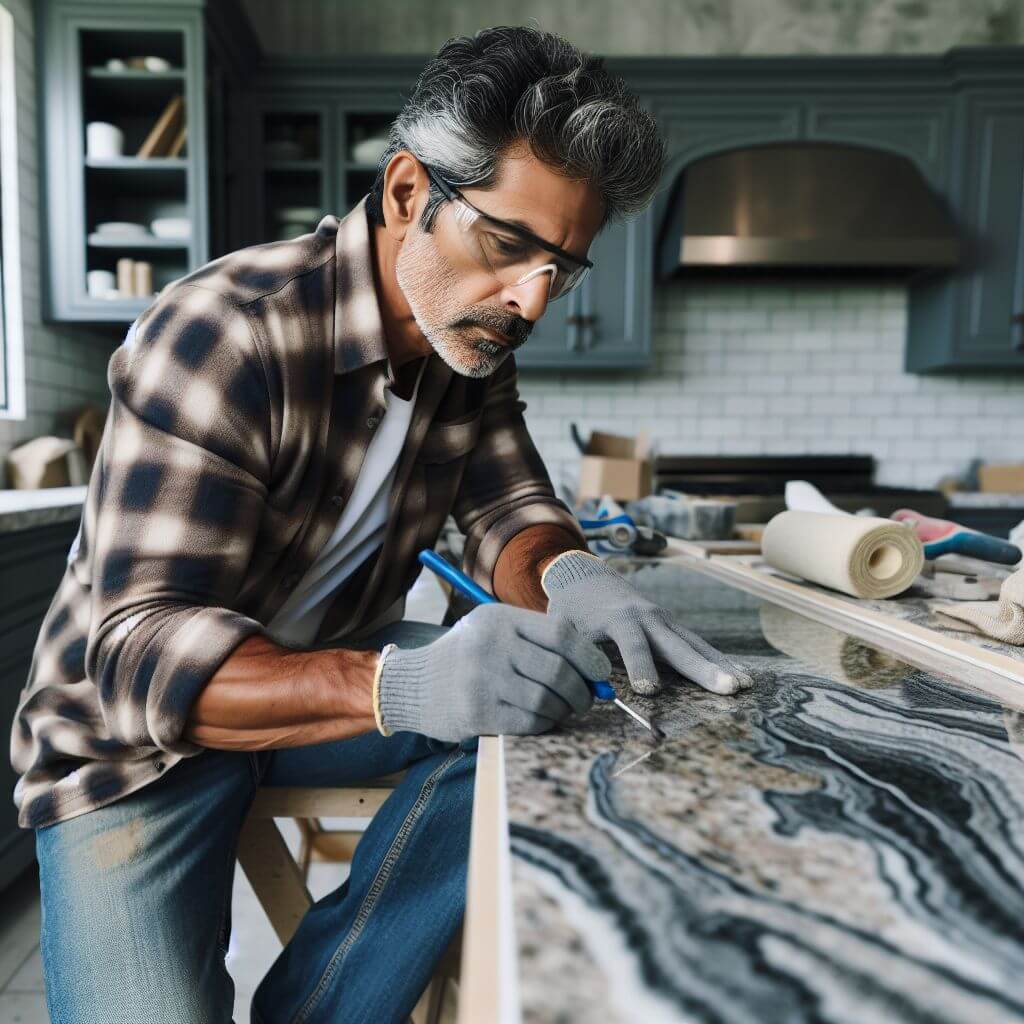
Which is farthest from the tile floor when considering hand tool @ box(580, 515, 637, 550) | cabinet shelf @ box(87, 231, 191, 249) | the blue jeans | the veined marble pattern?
cabinet shelf @ box(87, 231, 191, 249)

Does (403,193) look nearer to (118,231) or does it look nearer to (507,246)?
(507,246)

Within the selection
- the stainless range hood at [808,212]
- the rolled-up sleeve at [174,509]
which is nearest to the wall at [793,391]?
the stainless range hood at [808,212]

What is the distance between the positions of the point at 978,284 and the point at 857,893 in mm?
4127

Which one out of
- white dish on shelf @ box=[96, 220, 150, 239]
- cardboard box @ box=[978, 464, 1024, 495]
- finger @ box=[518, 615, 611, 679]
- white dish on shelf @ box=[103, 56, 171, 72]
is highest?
white dish on shelf @ box=[103, 56, 171, 72]

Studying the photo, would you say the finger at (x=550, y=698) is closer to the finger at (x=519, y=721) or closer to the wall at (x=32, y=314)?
the finger at (x=519, y=721)

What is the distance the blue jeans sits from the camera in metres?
0.87

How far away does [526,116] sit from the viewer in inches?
36.4

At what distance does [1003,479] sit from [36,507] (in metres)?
4.02

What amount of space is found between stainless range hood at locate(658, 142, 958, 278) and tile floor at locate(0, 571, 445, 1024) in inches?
90.8

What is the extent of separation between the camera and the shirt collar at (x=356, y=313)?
102 cm

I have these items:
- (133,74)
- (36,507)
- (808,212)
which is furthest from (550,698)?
(808,212)

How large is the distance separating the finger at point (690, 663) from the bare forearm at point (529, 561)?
27 centimetres

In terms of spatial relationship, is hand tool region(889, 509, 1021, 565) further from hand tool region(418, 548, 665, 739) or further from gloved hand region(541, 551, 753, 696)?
hand tool region(418, 548, 665, 739)

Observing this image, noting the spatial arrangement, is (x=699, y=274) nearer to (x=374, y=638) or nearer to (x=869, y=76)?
(x=869, y=76)
